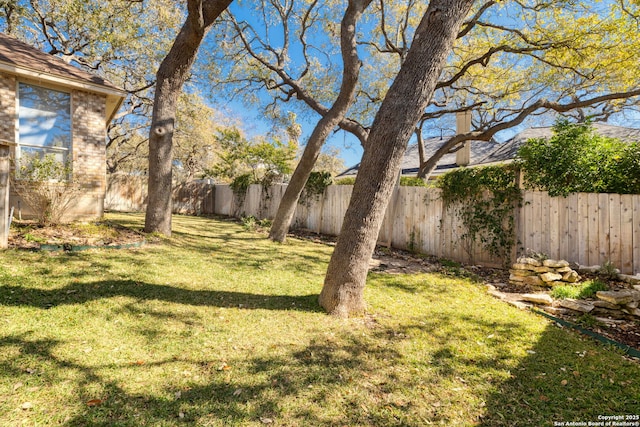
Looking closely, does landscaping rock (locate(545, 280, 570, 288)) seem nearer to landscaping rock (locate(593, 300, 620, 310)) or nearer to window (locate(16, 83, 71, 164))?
landscaping rock (locate(593, 300, 620, 310))

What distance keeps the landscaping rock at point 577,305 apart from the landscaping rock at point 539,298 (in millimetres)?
151

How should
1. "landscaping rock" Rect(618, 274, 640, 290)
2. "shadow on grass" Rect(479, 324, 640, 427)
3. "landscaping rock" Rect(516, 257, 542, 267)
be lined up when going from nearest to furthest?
"shadow on grass" Rect(479, 324, 640, 427)
"landscaping rock" Rect(618, 274, 640, 290)
"landscaping rock" Rect(516, 257, 542, 267)

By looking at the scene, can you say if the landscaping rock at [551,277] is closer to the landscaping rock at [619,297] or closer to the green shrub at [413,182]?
the landscaping rock at [619,297]

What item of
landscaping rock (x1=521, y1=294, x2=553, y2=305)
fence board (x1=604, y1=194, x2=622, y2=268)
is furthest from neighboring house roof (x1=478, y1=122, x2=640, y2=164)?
landscaping rock (x1=521, y1=294, x2=553, y2=305)

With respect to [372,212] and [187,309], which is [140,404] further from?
[372,212]

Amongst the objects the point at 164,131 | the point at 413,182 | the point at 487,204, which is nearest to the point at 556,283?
the point at 487,204

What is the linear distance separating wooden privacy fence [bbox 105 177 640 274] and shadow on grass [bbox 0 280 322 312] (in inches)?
175

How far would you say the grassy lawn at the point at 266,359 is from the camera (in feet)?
6.30

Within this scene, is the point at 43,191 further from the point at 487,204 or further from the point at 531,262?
the point at 531,262

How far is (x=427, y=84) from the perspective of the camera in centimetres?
297

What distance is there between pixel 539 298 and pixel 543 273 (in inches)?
36.5

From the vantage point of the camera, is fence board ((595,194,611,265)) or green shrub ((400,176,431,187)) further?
green shrub ((400,176,431,187))

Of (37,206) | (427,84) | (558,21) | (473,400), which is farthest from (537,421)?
(558,21)

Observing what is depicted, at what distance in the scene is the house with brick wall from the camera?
6.93 meters
